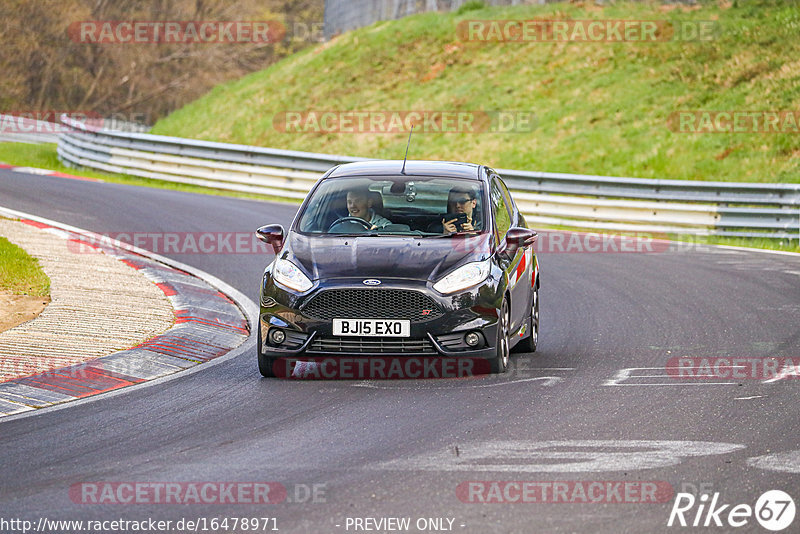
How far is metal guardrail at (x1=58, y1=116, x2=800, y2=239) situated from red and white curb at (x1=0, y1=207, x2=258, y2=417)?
9227 mm

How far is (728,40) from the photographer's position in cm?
3138

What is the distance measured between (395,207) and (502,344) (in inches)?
64.2

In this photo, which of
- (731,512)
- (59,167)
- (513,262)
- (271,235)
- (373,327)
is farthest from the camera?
(59,167)

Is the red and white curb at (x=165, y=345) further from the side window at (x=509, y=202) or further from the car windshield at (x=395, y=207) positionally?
the side window at (x=509, y=202)

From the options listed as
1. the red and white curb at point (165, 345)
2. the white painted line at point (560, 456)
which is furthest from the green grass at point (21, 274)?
the white painted line at point (560, 456)

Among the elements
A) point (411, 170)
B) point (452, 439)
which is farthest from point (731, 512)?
point (411, 170)

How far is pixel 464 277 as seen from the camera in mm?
8836

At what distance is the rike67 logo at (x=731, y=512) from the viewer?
5297 millimetres

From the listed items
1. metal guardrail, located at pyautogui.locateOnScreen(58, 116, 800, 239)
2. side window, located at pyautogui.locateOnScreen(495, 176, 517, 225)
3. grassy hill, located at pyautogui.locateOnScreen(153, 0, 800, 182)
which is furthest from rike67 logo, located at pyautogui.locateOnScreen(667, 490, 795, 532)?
grassy hill, located at pyautogui.locateOnScreen(153, 0, 800, 182)

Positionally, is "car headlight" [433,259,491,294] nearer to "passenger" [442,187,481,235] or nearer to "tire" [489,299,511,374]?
"tire" [489,299,511,374]

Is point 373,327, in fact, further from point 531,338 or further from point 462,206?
point 531,338

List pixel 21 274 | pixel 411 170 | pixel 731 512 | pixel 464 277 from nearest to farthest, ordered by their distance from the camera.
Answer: pixel 731 512 → pixel 464 277 → pixel 411 170 → pixel 21 274

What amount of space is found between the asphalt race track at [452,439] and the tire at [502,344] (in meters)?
0.14

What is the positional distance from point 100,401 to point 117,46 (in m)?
52.2
